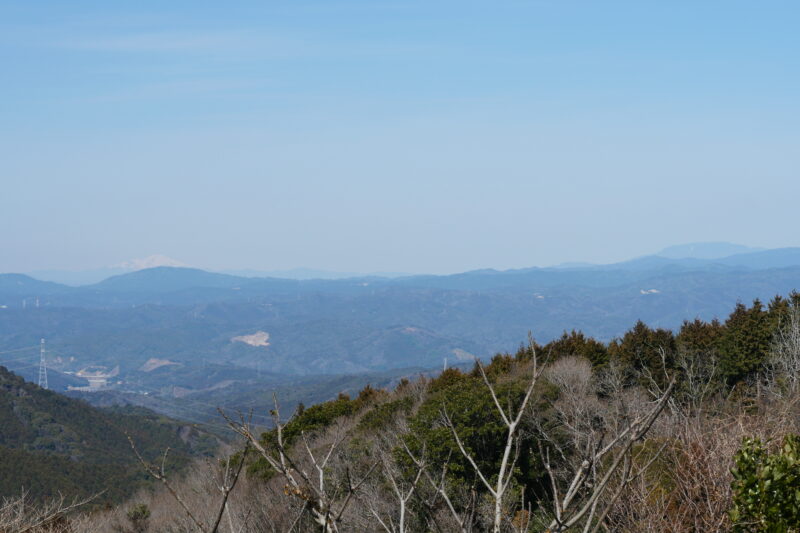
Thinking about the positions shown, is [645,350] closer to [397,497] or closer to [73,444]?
[397,497]

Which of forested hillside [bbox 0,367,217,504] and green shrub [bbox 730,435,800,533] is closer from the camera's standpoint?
green shrub [bbox 730,435,800,533]

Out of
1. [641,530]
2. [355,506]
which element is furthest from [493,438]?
[641,530]

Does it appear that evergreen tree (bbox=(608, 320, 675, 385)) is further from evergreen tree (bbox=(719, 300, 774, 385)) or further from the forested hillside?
the forested hillside

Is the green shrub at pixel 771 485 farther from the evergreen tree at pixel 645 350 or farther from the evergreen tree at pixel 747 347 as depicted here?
the evergreen tree at pixel 645 350

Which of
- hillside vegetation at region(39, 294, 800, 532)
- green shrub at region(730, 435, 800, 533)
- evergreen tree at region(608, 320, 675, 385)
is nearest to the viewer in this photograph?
green shrub at region(730, 435, 800, 533)

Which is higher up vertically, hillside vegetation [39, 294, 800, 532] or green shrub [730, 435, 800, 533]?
green shrub [730, 435, 800, 533]

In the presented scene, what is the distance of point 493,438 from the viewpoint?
90.3ft

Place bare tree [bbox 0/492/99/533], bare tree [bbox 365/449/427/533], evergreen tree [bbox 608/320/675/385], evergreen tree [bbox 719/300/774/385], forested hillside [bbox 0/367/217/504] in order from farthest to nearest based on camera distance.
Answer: forested hillside [bbox 0/367/217/504] < evergreen tree [bbox 608/320/675/385] < evergreen tree [bbox 719/300/774/385] < bare tree [bbox 0/492/99/533] < bare tree [bbox 365/449/427/533]

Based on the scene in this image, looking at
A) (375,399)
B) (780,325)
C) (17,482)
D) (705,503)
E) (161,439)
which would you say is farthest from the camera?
(161,439)

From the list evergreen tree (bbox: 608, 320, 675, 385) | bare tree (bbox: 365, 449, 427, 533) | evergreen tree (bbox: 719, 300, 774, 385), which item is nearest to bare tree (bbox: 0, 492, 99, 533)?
bare tree (bbox: 365, 449, 427, 533)

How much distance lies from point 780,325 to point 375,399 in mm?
22435

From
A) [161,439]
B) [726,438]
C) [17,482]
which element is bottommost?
[161,439]

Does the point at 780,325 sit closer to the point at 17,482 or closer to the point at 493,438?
the point at 493,438

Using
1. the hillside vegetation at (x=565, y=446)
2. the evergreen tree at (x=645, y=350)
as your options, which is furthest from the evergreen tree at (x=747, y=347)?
the evergreen tree at (x=645, y=350)
